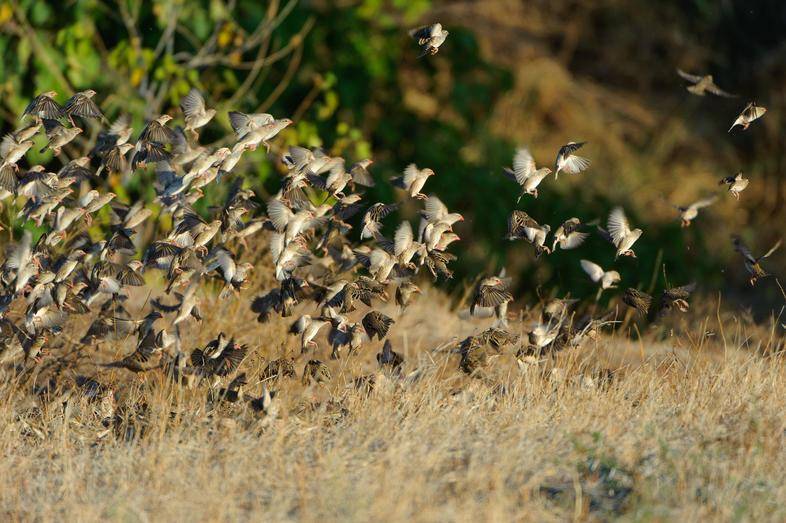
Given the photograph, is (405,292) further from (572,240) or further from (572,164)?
(572,164)

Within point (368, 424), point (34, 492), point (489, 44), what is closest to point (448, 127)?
point (489, 44)

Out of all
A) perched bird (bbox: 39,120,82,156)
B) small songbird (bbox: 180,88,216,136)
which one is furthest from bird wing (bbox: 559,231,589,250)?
perched bird (bbox: 39,120,82,156)

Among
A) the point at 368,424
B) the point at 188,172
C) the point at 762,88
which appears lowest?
the point at 762,88

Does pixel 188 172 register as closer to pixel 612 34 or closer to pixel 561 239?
pixel 561 239

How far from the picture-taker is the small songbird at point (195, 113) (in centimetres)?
560

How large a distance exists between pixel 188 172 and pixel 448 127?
19.2ft

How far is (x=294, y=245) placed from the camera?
17.3ft

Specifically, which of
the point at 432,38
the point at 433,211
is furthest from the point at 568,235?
the point at 432,38

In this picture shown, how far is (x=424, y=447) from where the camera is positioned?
4.39 metres

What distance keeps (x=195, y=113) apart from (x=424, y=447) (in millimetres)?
2246

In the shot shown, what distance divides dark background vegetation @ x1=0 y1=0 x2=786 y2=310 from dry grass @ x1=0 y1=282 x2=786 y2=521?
7.45 feet

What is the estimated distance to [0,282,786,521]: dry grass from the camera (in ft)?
12.9

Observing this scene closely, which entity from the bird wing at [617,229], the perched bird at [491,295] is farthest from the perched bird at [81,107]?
the bird wing at [617,229]

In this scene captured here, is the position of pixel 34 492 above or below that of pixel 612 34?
above
